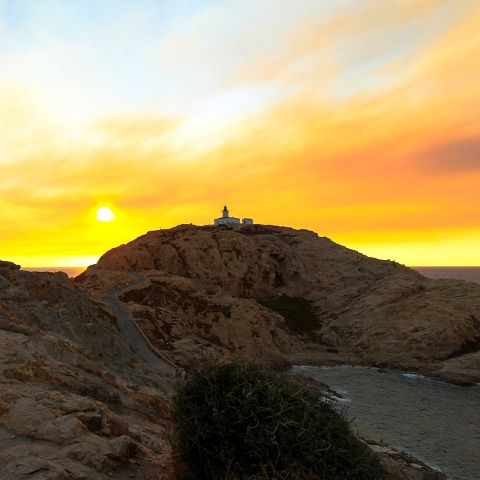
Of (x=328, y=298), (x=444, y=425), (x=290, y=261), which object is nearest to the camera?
(x=444, y=425)

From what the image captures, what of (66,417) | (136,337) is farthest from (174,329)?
(66,417)

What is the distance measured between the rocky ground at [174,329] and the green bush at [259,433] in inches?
73.7

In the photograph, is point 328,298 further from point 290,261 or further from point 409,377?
point 409,377

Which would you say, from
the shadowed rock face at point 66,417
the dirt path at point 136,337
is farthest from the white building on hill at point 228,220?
the shadowed rock face at point 66,417

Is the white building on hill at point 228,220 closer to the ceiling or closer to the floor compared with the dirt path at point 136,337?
closer to the ceiling

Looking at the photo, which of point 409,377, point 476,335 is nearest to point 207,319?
point 409,377

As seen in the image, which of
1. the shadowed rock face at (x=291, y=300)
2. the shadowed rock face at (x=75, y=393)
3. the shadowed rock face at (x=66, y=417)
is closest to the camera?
the shadowed rock face at (x=66, y=417)

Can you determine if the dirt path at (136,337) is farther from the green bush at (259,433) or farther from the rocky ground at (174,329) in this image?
the green bush at (259,433)

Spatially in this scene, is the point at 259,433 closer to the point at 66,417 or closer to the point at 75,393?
the point at 66,417

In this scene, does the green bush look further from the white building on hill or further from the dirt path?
the white building on hill

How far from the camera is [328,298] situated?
3706 inches

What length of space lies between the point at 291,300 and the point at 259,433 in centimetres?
8673

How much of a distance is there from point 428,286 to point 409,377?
29.7 metres

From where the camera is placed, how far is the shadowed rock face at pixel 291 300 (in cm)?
6412
